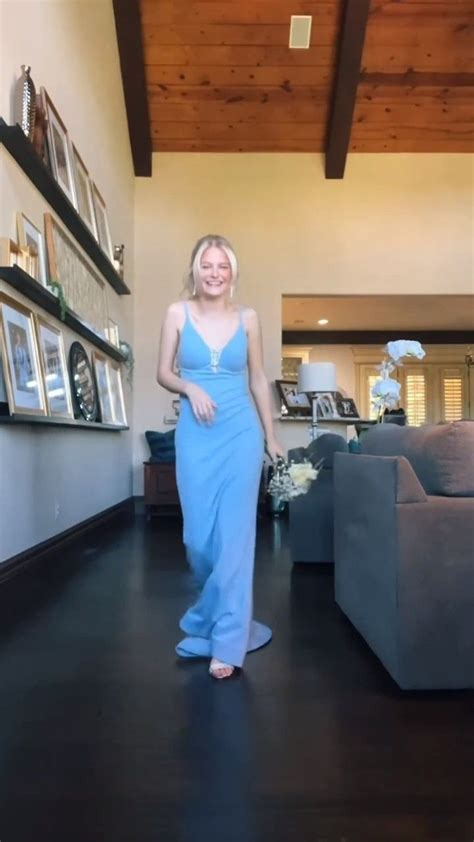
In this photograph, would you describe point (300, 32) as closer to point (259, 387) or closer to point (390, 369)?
point (390, 369)

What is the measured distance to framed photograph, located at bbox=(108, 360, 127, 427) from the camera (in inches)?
190

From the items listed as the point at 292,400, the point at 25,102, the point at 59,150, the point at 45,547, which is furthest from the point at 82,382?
the point at 292,400

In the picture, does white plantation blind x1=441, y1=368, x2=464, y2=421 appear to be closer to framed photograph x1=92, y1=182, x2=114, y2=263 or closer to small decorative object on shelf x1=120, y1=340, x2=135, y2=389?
small decorative object on shelf x1=120, y1=340, x2=135, y2=389

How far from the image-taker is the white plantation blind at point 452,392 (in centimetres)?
1102

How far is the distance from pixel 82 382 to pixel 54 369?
0.64m

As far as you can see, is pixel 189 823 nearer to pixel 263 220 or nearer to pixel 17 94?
pixel 17 94

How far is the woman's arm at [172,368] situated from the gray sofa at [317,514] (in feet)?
5.46

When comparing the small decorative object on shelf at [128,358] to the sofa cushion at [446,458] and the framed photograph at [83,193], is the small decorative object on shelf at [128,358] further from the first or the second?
the sofa cushion at [446,458]

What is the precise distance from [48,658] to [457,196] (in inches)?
234

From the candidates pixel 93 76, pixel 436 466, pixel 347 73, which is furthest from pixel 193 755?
pixel 347 73

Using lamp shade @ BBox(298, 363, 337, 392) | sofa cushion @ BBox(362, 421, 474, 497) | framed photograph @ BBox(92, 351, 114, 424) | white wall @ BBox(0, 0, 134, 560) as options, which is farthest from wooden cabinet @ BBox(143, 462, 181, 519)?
sofa cushion @ BBox(362, 421, 474, 497)

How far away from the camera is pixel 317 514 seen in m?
3.37

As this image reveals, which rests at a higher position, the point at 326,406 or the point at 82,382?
the point at 82,382

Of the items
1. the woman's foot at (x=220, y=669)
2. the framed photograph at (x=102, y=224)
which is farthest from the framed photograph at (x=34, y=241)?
the woman's foot at (x=220, y=669)
